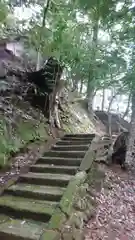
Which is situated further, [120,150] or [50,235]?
[120,150]

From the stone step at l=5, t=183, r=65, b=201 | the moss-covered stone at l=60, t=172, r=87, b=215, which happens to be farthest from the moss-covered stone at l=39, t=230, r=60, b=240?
the stone step at l=5, t=183, r=65, b=201

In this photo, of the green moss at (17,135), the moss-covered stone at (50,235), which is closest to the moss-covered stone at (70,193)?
the moss-covered stone at (50,235)

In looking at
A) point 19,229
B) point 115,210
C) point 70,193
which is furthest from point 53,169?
point 19,229

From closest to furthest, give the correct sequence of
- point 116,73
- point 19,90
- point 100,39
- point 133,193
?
point 133,193, point 19,90, point 116,73, point 100,39

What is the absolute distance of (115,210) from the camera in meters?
4.76

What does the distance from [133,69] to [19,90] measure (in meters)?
3.18

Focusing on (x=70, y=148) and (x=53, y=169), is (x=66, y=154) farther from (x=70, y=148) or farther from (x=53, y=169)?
(x=53, y=169)

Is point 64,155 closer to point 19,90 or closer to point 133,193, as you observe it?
point 133,193

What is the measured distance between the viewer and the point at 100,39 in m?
11.0

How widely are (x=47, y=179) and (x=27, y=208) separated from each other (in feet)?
3.01

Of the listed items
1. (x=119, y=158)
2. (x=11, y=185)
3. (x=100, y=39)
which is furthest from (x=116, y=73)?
(x=11, y=185)

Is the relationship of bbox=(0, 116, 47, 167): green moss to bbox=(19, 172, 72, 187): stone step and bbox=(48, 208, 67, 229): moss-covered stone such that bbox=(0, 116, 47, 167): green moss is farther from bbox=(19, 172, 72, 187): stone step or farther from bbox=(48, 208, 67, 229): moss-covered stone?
bbox=(48, 208, 67, 229): moss-covered stone

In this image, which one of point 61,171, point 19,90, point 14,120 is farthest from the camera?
point 19,90

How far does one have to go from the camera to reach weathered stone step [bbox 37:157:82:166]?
5.29 m
